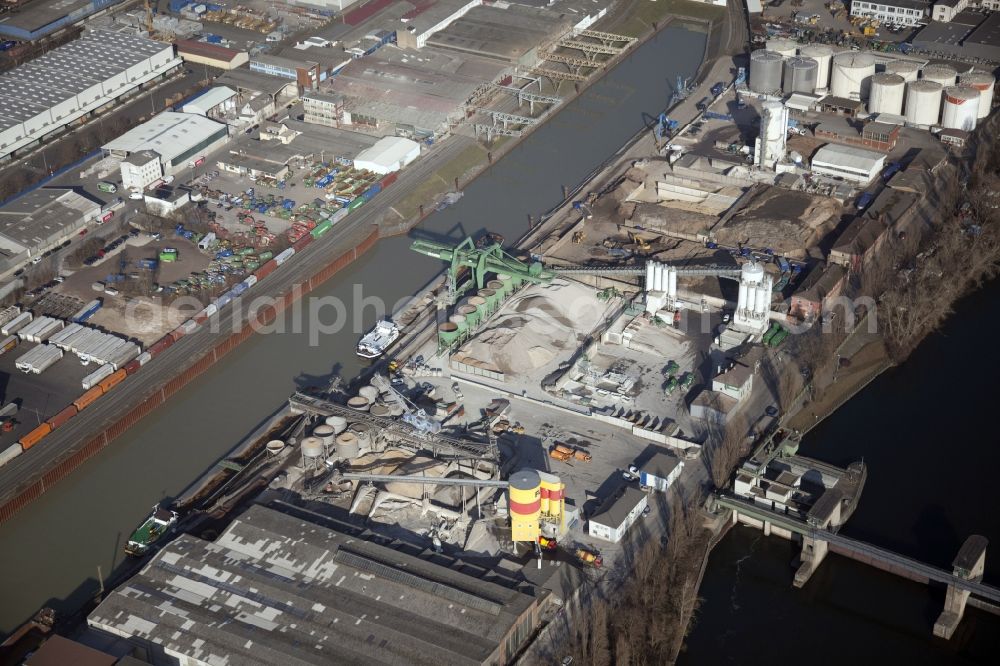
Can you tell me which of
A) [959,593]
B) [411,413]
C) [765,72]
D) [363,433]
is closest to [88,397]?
[363,433]

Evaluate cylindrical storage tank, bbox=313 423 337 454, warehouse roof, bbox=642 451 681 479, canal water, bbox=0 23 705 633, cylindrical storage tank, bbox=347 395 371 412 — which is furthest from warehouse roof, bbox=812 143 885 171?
cylindrical storage tank, bbox=313 423 337 454

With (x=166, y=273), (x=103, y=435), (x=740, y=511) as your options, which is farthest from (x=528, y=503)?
(x=166, y=273)

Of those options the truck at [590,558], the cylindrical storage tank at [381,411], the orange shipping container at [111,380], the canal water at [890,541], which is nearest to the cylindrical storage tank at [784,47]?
the canal water at [890,541]

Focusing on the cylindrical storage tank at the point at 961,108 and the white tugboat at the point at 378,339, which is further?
the cylindrical storage tank at the point at 961,108

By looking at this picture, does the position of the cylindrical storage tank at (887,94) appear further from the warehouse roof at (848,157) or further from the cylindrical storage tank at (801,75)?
the warehouse roof at (848,157)

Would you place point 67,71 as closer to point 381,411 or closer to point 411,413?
point 381,411

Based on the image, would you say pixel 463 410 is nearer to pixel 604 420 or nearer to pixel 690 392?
pixel 604 420
